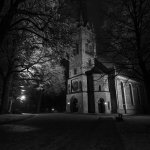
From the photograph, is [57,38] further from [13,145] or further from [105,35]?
[13,145]

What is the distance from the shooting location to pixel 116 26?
9.82 m

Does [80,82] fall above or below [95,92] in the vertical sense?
above

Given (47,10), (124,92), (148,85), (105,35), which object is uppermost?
(47,10)

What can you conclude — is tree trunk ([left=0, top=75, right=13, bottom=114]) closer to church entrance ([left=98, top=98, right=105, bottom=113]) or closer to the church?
the church

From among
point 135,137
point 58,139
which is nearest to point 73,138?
point 58,139

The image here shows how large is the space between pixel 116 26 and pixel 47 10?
18.8ft

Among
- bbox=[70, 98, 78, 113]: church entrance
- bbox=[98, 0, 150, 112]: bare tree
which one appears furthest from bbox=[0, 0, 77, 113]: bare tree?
bbox=[70, 98, 78, 113]: church entrance

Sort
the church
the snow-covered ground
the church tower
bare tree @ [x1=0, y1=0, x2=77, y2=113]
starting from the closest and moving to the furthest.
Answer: the snow-covered ground
bare tree @ [x1=0, y1=0, x2=77, y2=113]
the church
the church tower

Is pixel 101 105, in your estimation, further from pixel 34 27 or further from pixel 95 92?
pixel 34 27

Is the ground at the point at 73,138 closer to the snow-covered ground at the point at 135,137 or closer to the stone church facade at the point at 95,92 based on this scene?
the snow-covered ground at the point at 135,137

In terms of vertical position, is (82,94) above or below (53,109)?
above

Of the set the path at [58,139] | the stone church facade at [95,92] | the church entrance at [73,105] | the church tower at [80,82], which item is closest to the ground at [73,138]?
the path at [58,139]

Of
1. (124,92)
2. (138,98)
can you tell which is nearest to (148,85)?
(124,92)

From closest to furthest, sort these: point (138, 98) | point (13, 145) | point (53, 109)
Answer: point (13, 145) < point (138, 98) < point (53, 109)
